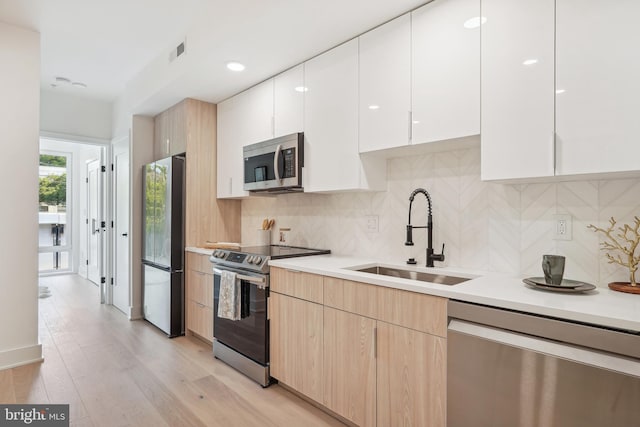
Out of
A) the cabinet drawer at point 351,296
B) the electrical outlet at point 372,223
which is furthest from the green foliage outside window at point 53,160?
the cabinet drawer at point 351,296

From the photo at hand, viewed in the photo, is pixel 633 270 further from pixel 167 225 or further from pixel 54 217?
pixel 54 217

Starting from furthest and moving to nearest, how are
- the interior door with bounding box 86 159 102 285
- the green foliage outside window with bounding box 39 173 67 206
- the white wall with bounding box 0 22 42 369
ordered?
the green foliage outside window with bounding box 39 173 67 206, the interior door with bounding box 86 159 102 285, the white wall with bounding box 0 22 42 369

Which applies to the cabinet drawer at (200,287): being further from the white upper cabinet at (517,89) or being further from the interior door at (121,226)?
the white upper cabinet at (517,89)

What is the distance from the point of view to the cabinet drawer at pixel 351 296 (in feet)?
5.97

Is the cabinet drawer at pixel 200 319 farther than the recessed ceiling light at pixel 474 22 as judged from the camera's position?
Yes

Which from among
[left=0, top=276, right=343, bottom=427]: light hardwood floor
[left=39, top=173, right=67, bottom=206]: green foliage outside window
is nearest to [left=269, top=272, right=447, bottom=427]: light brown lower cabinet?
[left=0, top=276, right=343, bottom=427]: light hardwood floor

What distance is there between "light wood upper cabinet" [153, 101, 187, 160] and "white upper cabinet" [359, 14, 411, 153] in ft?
7.10

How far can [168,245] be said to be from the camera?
356cm

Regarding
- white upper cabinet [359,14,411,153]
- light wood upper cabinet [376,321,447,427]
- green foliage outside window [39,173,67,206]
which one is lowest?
light wood upper cabinet [376,321,447,427]

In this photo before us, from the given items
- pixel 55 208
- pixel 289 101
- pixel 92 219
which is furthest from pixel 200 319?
pixel 55 208

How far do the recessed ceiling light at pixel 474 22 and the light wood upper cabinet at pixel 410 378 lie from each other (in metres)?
1.55

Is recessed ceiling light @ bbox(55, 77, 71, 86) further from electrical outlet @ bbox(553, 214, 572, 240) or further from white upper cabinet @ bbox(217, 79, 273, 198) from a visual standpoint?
electrical outlet @ bbox(553, 214, 572, 240)

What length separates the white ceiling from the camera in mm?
2145

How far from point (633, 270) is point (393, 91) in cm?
148
